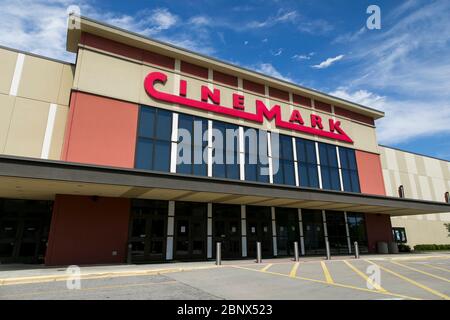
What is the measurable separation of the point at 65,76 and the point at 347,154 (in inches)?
874

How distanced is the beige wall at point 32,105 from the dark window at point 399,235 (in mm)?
30414

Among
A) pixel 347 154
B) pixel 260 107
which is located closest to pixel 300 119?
pixel 260 107

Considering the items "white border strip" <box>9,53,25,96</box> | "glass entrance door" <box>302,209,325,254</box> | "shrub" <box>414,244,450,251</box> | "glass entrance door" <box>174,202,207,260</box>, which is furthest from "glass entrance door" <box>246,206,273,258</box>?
"shrub" <box>414,244,450,251</box>

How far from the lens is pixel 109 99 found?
55.4 feet

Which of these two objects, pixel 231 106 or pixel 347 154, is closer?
pixel 231 106

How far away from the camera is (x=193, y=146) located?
18.8 metres

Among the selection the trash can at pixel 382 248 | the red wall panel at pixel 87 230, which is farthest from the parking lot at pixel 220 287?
the trash can at pixel 382 248

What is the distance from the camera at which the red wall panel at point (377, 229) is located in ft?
83.0

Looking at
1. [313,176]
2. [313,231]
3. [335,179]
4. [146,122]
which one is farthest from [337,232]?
[146,122]

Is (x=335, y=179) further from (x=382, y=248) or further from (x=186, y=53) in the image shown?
(x=186, y=53)

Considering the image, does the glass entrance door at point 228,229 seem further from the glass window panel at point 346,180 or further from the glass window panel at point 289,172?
the glass window panel at point 346,180

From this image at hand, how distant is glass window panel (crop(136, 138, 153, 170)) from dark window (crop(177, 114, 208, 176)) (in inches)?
65.7

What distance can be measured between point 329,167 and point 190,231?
13.1 meters
